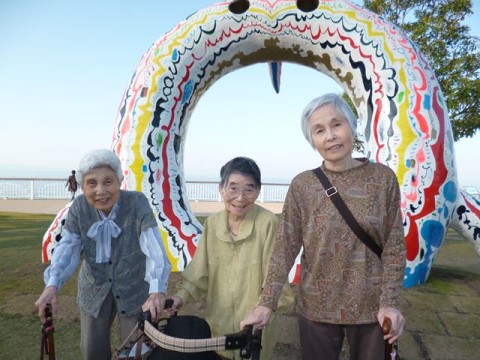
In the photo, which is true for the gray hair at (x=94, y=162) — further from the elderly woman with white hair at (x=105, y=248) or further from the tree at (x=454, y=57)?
the tree at (x=454, y=57)

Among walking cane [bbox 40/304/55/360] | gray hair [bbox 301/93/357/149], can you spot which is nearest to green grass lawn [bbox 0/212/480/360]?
walking cane [bbox 40/304/55/360]

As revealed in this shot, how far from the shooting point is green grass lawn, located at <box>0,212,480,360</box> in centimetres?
235

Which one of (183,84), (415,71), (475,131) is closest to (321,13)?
(415,71)

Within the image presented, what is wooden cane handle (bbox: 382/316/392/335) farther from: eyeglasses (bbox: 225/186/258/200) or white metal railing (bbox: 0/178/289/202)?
white metal railing (bbox: 0/178/289/202)

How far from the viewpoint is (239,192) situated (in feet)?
5.15

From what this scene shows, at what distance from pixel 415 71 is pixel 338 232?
2679 millimetres

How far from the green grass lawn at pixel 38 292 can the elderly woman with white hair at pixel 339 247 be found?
4.15ft

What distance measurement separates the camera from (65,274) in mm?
1652

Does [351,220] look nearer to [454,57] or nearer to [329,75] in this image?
[329,75]

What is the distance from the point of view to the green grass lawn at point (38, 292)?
7.72ft

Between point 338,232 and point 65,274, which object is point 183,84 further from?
point 338,232

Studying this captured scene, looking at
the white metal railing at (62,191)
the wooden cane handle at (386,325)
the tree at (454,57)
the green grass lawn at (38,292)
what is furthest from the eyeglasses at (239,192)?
the white metal railing at (62,191)

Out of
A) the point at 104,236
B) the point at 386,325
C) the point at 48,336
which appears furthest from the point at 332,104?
the point at 48,336

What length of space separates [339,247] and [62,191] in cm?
1365
